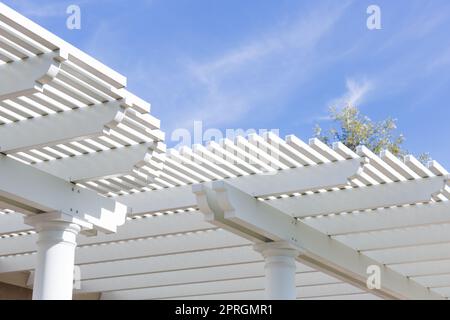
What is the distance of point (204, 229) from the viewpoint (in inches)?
698

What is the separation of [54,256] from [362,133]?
31760mm

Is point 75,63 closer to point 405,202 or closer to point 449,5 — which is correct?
point 405,202

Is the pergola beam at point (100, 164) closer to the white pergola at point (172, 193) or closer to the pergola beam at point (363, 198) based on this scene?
the white pergola at point (172, 193)

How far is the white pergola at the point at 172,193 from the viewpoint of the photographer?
12.3 m

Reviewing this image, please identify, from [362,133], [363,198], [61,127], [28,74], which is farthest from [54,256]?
[362,133]

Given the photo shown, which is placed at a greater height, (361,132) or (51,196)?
(361,132)

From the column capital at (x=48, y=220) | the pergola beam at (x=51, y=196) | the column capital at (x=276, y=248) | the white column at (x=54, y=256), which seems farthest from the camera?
the column capital at (x=276, y=248)

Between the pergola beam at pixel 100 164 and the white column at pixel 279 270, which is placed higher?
the pergola beam at pixel 100 164

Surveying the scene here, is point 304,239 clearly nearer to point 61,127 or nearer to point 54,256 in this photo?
point 54,256

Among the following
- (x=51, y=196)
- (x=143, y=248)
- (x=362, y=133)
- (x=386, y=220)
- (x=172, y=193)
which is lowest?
(x=51, y=196)

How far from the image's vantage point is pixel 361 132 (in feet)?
146

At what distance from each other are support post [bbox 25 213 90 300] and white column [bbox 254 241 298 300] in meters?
3.94

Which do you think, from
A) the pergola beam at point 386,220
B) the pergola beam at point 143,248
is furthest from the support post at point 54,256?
the pergola beam at point 386,220

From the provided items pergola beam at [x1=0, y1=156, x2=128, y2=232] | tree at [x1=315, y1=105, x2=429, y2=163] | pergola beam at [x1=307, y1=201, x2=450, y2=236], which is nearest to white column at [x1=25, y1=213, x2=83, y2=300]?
pergola beam at [x1=0, y1=156, x2=128, y2=232]
